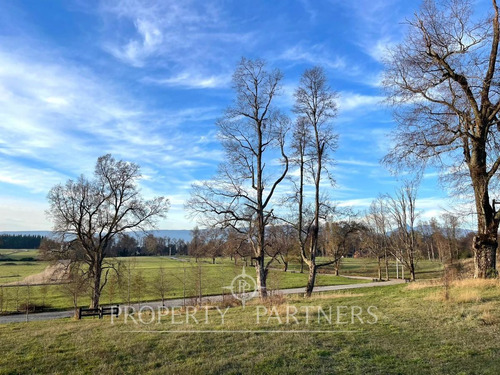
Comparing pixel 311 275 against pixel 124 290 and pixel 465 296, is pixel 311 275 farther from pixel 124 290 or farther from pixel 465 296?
pixel 124 290

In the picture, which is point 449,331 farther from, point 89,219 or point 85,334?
point 89,219

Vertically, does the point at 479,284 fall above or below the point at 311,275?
above

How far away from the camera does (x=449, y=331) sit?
7.27 metres

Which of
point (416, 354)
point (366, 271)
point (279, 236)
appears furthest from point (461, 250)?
point (416, 354)

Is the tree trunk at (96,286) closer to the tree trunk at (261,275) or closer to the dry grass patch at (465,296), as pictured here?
the tree trunk at (261,275)

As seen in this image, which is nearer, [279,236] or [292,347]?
[292,347]

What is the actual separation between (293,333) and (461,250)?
51928mm

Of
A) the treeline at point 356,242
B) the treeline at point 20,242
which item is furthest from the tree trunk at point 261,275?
the treeline at point 20,242

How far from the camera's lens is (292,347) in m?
6.65

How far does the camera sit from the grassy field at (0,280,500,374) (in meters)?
Result: 5.51

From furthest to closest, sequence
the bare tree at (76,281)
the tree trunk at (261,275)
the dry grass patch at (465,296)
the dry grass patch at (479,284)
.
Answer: the bare tree at (76,281) < the tree trunk at (261,275) < the dry grass patch at (479,284) < the dry grass patch at (465,296)

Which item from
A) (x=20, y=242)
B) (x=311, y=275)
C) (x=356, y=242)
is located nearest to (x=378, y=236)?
(x=356, y=242)

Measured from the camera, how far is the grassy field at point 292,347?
5.51 m

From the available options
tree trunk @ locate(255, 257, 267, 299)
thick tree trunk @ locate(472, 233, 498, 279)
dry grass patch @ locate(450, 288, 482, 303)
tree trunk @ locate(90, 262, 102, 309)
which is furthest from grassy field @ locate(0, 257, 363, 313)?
thick tree trunk @ locate(472, 233, 498, 279)
